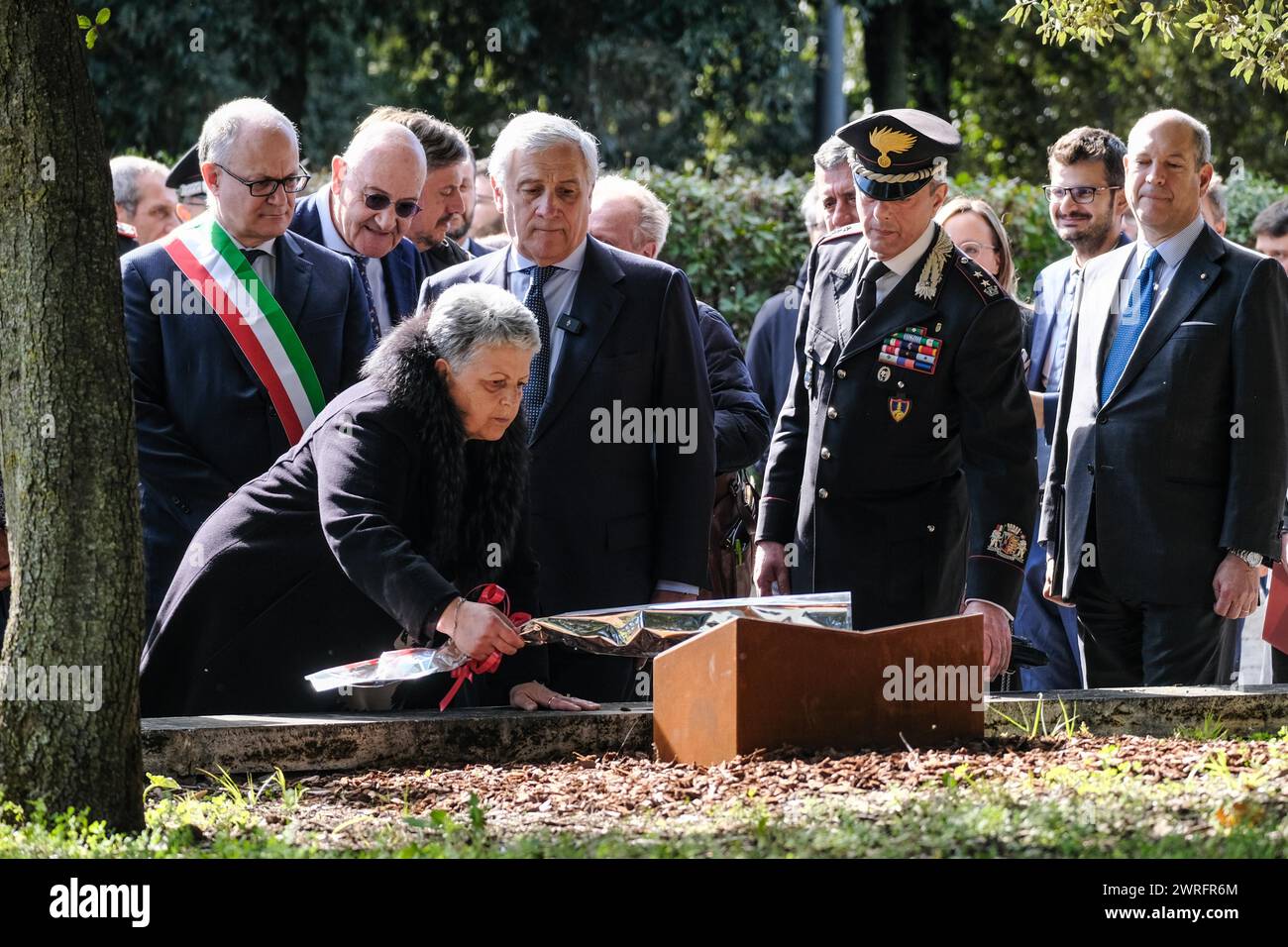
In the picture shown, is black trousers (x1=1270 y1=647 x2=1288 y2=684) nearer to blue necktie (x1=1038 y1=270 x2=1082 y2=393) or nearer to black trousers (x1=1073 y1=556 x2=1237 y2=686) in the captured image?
black trousers (x1=1073 y1=556 x2=1237 y2=686)

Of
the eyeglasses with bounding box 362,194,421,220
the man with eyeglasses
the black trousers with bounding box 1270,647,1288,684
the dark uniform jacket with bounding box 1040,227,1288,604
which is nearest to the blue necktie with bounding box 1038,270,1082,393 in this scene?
the man with eyeglasses

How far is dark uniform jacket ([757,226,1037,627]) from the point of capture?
5277 mm

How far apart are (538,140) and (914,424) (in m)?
1.39

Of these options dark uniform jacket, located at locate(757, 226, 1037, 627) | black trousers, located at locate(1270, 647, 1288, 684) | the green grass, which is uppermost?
dark uniform jacket, located at locate(757, 226, 1037, 627)

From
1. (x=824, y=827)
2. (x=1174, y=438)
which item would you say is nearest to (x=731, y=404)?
(x=1174, y=438)

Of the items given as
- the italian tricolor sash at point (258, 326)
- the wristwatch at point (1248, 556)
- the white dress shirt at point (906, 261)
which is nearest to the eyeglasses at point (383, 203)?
the italian tricolor sash at point (258, 326)

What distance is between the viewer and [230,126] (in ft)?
18.4

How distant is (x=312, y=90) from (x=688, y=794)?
17001mm

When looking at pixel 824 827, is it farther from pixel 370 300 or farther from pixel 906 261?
pixel 370 300

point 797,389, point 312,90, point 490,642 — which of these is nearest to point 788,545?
point 797,389

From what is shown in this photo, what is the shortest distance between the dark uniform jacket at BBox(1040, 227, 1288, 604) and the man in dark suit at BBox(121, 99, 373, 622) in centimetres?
246

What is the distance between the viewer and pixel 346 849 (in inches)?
146

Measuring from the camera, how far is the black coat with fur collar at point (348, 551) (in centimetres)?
461
